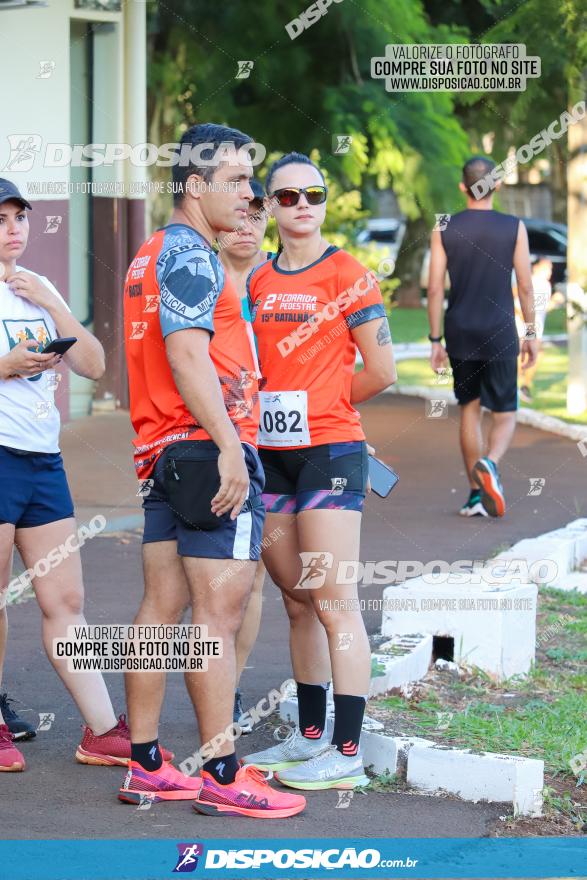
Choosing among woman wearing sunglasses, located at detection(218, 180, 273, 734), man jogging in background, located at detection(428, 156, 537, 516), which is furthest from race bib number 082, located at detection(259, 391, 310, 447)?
man jogging in background, located at detection(428, 156, 537, 516)

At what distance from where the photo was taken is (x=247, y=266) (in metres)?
5.98

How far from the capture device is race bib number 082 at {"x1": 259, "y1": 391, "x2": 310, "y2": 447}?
204 inches

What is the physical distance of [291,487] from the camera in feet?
17.3

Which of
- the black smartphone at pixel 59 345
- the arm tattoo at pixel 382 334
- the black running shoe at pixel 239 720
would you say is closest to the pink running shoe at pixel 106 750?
the black running shoe at pixel 239 720

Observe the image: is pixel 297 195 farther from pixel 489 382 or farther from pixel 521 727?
pixel 489 382

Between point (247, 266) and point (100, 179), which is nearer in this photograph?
point (247, 266)

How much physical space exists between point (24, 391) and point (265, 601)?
3005 mm

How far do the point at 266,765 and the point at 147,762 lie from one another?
550mm

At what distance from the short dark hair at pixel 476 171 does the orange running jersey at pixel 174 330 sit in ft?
16.2

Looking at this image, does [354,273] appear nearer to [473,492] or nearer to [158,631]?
[158,631]

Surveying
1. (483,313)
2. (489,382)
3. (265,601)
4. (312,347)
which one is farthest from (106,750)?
(483,313)

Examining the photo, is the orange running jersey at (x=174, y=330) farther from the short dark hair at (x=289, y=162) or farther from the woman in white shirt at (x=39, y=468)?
the short dark hair at (x=289, y=162)

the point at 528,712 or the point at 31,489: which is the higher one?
the point at 31,489

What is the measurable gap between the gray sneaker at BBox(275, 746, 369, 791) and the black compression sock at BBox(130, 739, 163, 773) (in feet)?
1.51
